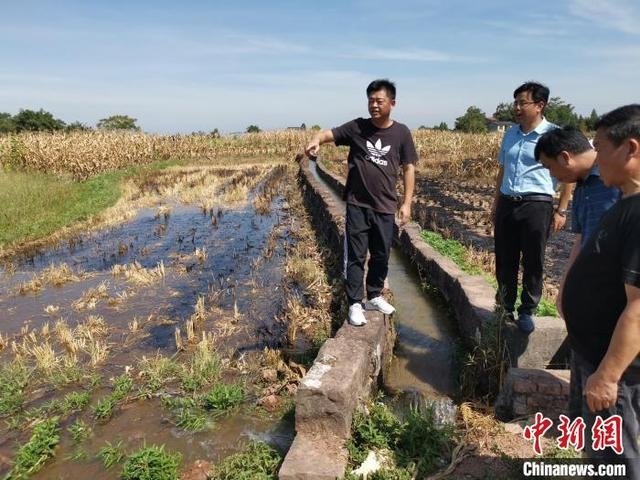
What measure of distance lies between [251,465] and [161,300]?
3.94 metres

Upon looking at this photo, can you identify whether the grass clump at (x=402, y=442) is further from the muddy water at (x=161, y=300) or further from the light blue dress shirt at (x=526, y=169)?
the light blue dress shirt at (x=526, y=169)

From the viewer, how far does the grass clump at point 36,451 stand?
9.71 ft

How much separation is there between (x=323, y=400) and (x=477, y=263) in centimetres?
422

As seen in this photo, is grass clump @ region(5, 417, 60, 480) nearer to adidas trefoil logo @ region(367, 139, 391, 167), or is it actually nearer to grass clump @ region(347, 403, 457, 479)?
grass clump @ region(347, 403, 457, 479)

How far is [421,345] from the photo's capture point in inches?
179

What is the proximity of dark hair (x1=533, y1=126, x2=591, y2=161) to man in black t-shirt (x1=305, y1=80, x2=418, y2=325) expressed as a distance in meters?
1.27

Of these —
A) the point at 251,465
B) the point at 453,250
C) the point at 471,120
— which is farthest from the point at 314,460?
the point at 471,120

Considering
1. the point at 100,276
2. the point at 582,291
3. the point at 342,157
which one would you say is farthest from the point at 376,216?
the point at 342,157

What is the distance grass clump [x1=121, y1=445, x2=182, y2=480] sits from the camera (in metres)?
2.78

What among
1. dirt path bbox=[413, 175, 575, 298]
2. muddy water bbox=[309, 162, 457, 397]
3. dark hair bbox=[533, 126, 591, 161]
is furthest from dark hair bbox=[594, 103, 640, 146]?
dirt path bbox=[413, 175, 575, 298]

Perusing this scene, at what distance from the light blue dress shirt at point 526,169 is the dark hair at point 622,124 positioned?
1.68 m

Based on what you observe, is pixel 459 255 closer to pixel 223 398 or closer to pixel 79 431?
pixel 223 398

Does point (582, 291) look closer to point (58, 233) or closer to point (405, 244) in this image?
point (405, 244)

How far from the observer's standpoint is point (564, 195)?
333 cm
